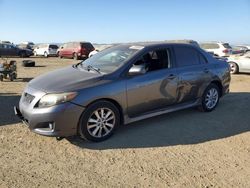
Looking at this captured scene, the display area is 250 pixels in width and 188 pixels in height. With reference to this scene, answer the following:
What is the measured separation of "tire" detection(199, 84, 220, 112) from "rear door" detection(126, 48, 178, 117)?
3.52 ft

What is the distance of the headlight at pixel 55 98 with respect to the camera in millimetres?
4727

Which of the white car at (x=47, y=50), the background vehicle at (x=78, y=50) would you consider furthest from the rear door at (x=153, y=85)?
the white car at (x=47, y=50)

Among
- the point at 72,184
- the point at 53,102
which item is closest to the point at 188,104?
the point at 53,102

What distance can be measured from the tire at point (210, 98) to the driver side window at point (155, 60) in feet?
4.48

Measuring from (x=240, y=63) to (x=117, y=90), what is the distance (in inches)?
447

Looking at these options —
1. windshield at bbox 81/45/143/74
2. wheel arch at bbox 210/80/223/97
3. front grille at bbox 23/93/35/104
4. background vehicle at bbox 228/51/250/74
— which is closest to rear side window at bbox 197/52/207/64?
wheel arch at bbox 210/80/223/97

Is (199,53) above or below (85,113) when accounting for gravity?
above

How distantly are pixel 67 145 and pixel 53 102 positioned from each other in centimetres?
77

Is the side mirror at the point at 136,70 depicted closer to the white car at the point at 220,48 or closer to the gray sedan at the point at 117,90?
the gray sedan at the point at 117,90

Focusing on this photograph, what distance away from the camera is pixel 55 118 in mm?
4684

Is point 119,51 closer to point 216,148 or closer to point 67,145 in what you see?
point 67,145

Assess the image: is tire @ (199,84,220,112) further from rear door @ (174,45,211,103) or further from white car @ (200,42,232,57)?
white car @ (200,42,232,57)

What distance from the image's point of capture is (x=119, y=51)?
6.15 metres

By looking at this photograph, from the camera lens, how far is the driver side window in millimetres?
5775
